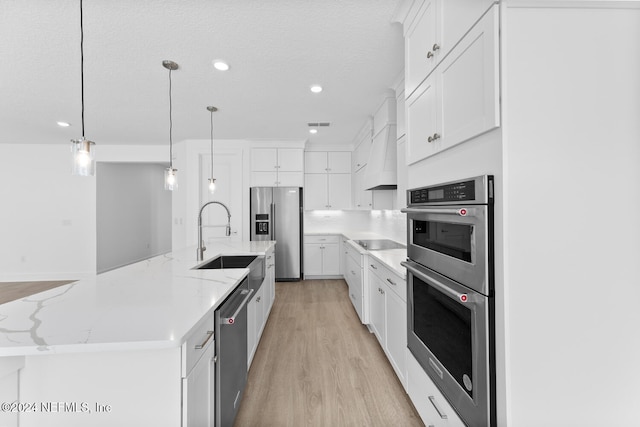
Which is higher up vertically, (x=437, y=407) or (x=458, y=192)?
(x=458, y=192)

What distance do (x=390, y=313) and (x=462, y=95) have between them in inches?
63.3

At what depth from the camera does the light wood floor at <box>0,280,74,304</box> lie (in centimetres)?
427

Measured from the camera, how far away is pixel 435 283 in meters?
1.22

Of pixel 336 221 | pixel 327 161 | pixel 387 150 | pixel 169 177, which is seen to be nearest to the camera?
pixel 169 177

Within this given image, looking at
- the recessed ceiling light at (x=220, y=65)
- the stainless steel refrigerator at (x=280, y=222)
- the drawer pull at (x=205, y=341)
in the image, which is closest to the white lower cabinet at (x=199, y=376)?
the drawer pull at (x=205, y=341)

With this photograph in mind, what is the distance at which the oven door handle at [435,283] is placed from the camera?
1.03 metres

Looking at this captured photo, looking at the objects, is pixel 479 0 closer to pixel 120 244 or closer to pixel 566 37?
pixel 566 37

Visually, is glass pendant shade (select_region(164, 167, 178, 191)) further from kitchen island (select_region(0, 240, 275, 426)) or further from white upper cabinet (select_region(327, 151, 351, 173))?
white upper cabinet (select_region(327, 151, 351, 173))

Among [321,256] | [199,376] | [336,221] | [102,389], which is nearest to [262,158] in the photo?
[336,221]

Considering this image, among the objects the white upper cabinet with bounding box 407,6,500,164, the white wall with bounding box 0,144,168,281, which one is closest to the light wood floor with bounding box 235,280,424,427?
the white upper cabinet with bounding box 407,6,500,164

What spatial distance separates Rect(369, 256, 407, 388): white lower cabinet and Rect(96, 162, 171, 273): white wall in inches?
227

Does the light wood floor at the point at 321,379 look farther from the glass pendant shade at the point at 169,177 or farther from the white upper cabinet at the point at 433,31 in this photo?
the white upper cabinet at the point at 433,31

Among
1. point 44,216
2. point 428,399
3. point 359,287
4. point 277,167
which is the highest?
point 277,167

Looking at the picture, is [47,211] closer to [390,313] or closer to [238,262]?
[238,262]
